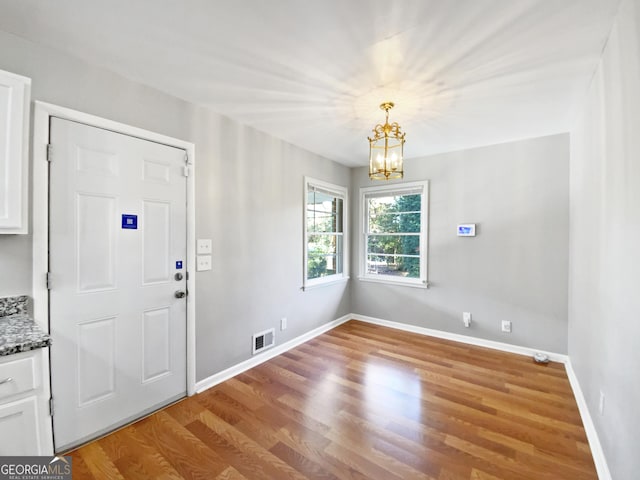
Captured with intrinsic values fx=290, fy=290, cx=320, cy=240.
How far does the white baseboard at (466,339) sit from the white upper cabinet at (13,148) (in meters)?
4.26

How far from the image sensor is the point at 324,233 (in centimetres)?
442

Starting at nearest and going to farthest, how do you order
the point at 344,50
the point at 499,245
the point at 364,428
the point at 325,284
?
the point at 344,50 < the point at 364,428 < the point at 499,245 < the point at 325,284

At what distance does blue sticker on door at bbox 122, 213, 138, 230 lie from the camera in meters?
2.18

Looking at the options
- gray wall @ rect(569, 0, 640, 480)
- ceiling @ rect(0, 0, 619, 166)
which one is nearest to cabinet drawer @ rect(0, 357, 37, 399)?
ceiling @ rect(0, 0, 619, 166)

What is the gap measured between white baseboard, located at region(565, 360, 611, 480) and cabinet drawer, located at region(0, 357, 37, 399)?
3063 millimetres

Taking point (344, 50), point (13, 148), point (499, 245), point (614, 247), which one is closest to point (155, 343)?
point (13, 148)

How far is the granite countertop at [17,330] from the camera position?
1307 millimetres

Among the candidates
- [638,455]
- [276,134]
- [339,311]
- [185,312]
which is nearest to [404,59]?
[276,134]

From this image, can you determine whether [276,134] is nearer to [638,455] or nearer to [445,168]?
[445,168]

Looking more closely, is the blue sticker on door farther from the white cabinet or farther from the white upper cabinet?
the white cabinet

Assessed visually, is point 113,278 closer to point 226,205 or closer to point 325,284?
point 226,205

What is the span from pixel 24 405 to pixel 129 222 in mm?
1259

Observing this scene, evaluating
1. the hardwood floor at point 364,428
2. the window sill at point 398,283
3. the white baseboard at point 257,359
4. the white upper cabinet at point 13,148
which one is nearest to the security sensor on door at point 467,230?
the window sill at point 398,283

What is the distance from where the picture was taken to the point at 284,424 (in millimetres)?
2238
